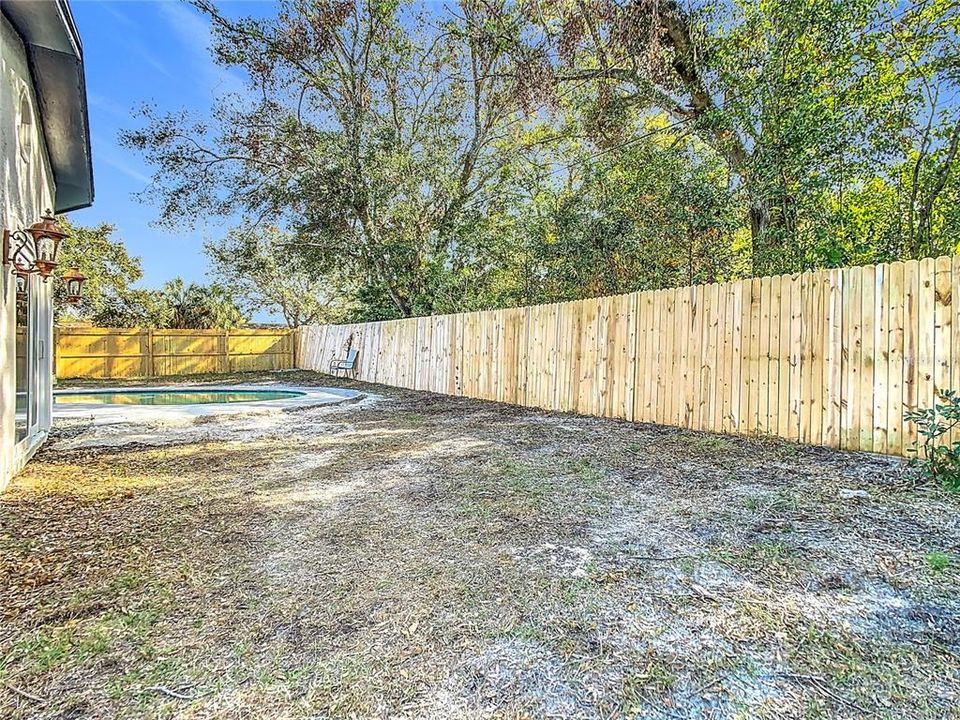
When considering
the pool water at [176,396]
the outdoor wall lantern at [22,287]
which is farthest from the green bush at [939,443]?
the pool water at [176,396]

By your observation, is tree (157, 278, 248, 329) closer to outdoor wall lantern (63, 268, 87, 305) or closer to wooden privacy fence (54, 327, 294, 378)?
wooden privacy fence (54, 327, 294, 378)

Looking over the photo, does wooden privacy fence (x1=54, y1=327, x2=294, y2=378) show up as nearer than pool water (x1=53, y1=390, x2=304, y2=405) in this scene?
No

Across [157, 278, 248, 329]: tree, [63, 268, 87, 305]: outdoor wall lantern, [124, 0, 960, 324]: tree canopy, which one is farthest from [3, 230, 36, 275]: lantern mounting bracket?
[157, 278, 248, 329]: tree

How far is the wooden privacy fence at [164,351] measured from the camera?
524 inches

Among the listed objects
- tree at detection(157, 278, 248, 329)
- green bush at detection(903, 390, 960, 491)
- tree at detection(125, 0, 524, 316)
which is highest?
tree at detection(125, 0, 524, 316)

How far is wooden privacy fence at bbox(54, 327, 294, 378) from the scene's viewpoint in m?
13.3

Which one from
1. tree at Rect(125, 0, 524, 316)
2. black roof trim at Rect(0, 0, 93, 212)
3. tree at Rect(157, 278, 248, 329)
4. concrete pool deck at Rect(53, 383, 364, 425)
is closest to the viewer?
black roof trim at Rect(0, 0, 93, 212)

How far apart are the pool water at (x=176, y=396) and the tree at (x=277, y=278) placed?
429 cm

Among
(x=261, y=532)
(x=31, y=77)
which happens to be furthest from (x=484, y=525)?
(x=31, y=77)

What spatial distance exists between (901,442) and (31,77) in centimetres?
700

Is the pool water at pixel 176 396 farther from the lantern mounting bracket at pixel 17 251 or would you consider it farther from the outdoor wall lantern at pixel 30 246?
the lantern mounting bracket at pixel 17 251

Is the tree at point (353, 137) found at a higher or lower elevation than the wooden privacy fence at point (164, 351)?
higher

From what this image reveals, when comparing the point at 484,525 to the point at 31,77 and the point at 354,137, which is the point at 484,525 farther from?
the point at 354,137

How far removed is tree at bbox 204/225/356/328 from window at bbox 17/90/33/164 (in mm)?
8924
